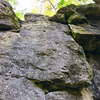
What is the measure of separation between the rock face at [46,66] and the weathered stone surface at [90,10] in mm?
3511

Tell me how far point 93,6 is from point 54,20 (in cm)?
402

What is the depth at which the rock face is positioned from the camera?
12.8 feet

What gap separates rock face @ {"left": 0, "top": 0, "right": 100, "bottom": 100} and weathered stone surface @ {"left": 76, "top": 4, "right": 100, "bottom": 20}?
11.5ft

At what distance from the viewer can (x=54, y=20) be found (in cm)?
853

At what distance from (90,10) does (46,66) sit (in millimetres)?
7631

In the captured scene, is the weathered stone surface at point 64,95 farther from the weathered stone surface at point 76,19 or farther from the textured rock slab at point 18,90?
the weathered stone surface at point 76,19

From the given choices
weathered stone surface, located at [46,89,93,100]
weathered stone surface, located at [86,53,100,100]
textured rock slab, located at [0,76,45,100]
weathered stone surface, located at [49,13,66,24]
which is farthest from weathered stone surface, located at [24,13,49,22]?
weathered stone surface, located at [46,89,93,100]

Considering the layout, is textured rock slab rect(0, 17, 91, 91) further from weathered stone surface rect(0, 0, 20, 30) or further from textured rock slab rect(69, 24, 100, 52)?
weathered stone surface rect(0, 0, 20, 30)

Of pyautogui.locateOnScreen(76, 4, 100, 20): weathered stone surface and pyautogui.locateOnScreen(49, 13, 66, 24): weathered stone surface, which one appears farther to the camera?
pyautogui.locateOnScreen(76, 4, 100, 20): weathered stone surface

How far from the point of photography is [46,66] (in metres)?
4.68

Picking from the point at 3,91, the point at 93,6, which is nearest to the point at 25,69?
the point at 3,91

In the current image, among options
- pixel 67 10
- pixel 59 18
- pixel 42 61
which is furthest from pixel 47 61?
pixel 67 10

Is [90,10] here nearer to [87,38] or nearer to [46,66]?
[87,38]

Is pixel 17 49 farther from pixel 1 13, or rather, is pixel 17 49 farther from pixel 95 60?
pixel 95 60
